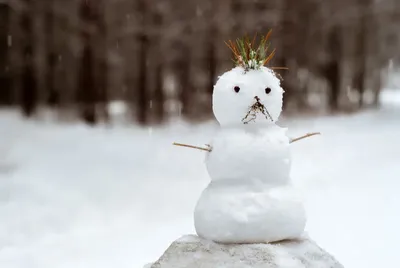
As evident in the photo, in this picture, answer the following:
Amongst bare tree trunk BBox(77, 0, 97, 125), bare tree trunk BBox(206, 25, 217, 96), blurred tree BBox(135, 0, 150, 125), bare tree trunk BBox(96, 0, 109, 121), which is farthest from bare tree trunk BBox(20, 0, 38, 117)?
bare tree trunk BBox(206, 25, 217, 96)

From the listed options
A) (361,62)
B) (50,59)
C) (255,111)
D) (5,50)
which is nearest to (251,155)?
(255,111)

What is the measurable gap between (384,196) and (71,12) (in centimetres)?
693

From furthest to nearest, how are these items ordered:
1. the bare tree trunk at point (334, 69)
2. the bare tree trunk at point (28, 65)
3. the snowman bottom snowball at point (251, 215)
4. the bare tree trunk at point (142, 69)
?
the bare tree trunk at point (334, 69) < the bare tree trunk at point (28, 65) < the bare tree trunk at point (142, 69) < the snowman bottom snowball at point (251, 215)

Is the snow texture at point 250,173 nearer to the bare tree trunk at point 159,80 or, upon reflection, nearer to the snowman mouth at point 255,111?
the snowman mouth at point 255,111

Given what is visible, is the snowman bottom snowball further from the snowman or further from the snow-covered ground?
the snow-covered ground

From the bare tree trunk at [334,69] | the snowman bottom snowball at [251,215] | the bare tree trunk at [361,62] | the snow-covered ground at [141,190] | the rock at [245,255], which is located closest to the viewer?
the rock at [245,255]

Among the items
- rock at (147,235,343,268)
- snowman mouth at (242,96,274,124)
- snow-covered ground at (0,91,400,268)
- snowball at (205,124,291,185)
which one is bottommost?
snow-covered ground at (0,91,400,268)

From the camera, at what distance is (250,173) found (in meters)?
3.52

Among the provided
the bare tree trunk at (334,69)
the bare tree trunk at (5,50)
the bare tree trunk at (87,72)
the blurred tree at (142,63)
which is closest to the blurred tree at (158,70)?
the blurred tree at (142,63)

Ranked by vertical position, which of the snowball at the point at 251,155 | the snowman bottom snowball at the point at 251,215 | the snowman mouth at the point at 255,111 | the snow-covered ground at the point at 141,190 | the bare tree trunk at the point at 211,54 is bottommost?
the snow-covered ground at the point at 141,190

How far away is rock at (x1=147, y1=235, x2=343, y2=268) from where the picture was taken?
3.36 m

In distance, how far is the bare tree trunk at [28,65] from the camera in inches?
487

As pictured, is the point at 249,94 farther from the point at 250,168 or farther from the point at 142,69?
the point at 142,69

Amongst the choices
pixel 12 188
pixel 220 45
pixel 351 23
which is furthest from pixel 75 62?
pixel 351 23
